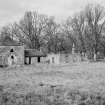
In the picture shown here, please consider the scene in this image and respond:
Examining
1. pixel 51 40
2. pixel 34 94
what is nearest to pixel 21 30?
pixel 51 40

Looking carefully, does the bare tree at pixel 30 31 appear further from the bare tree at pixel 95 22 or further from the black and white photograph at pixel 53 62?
the bare tree at pixel 95 22

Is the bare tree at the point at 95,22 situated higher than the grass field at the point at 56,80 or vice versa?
the bare tree at the point at 95,22

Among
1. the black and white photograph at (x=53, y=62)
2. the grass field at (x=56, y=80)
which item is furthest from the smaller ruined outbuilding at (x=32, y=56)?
the grass field at (x=56, y=80)

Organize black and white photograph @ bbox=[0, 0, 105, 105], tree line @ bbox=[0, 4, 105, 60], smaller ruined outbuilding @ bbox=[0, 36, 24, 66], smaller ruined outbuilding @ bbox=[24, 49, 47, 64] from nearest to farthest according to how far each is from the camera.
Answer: black and white photograph @ bbox=[0, 0, 105, 105]
smaller ruined outbuilding @ bbox=[0, 36, 24, 66]
smaller ruined outbuilding @ bbox=[24, 49, 47, 64]
tree line @ bbox=[0, 4, 105, 60]

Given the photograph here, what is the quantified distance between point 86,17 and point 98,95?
30.8 metres

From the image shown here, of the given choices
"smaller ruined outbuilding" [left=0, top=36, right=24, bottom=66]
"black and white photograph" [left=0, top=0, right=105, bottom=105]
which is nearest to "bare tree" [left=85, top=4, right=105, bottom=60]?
"black and white photograph" [left=0, top=0, right=105, bottom=105]

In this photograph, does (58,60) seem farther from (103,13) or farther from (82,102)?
(82,102)

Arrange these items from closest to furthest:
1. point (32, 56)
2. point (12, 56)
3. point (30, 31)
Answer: point (12, 56) < point (32, 56) < point (30, 31)

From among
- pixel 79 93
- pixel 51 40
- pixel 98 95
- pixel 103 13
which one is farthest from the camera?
pixel 51 40

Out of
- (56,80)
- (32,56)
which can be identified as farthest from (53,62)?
(56,80)

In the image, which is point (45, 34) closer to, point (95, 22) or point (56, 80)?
point (95, 22)

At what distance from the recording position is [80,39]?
1502 inches

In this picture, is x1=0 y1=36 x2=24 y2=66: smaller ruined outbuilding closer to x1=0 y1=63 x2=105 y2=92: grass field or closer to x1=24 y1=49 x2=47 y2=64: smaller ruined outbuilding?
x1=24 y1=49 x2=47 y2=64: smaller ruined outbuilding

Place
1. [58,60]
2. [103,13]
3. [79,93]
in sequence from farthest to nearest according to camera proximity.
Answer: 1. [103,13]
2. [58,60]
3. [79,93]
